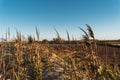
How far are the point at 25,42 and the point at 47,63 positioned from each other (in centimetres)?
311

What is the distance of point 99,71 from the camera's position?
2766 mm

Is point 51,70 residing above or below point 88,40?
below

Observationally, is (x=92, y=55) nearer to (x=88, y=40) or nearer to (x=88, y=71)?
(x=88, y=40)

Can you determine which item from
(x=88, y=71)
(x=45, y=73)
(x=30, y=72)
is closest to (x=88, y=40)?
(x=88, y=71)

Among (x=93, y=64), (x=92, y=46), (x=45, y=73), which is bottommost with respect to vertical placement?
(x=45, y=73)

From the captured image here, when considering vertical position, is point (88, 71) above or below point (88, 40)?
below

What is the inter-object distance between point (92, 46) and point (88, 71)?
1395 mm

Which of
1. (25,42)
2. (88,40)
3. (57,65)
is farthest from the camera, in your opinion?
(25,42)

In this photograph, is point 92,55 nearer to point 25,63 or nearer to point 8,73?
point 8,73

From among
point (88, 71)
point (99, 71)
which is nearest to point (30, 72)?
point (88, 71)

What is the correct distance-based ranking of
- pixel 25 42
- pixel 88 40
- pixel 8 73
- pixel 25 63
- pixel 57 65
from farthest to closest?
pixel 25 42, pixel 25 63, pixel 57 65, pixel 8 73, pixel 88 40

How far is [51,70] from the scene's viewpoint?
4.70m

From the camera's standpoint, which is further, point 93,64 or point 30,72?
point 30,72

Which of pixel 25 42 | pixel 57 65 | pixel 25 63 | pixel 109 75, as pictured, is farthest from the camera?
pixel 25 42
